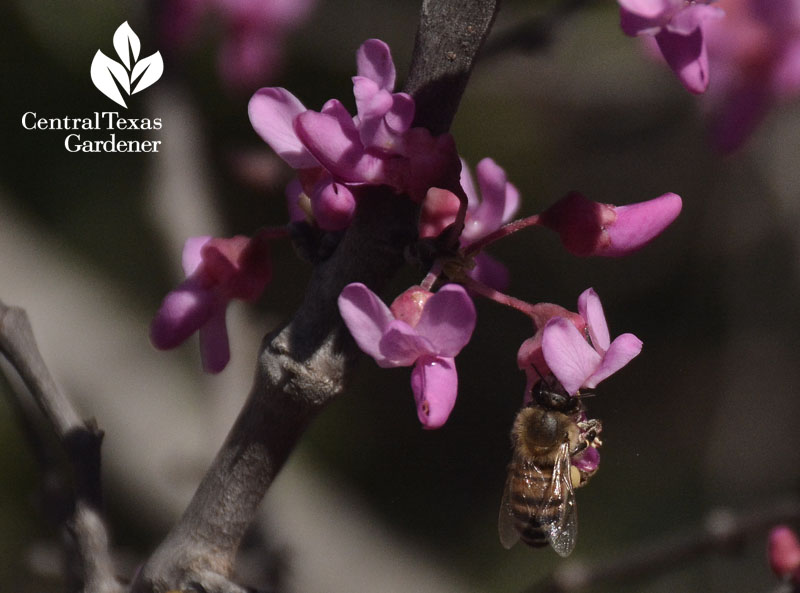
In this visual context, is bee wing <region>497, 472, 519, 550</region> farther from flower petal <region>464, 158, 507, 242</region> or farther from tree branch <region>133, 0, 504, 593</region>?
tree branch <region>133, 0, 504, 593</region>

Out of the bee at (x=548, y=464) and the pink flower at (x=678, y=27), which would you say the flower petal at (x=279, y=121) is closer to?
the pink flower at (x=678, y=27)

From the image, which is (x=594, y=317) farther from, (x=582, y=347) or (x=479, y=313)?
A: (x=479, y=313)

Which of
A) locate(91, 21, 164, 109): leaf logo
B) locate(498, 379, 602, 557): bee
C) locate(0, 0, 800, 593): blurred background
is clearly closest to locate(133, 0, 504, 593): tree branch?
locate(498, 379, 602, 557): bee

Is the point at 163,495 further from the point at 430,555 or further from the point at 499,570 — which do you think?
the point at 499,570

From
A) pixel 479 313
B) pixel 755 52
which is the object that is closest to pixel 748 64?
pixel 755 52

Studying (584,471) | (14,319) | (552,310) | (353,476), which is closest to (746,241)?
(353,476)

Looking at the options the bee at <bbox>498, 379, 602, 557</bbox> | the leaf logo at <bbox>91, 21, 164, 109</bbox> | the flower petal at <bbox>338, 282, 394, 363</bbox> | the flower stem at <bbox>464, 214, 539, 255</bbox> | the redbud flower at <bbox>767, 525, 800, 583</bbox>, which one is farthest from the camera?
the leaf logo at <bbox>91, 21, 164, 109</bbox>
